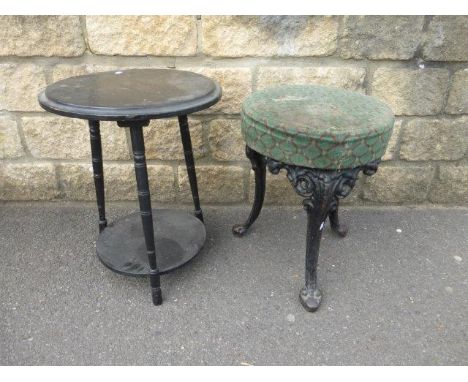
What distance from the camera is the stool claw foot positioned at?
63.9 inches

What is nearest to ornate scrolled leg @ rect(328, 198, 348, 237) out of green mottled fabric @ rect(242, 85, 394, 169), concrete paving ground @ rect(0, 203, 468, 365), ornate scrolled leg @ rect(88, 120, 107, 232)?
concrete paving ground @ rect(0, 203, 468, 365)

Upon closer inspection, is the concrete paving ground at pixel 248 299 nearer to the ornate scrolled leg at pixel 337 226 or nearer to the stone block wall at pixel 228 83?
the ornate scrolled leg at pixel 337 226

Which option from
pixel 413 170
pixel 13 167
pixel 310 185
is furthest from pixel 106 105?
pixel 413 170

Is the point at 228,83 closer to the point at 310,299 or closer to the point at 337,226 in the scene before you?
the point at 337,226

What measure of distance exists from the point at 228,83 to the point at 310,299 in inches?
42.2

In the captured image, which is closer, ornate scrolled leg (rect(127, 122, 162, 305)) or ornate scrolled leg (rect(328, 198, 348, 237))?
ornate scrolled leg (rect(127, 122, 162, 305))

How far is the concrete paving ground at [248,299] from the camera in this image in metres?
1.47

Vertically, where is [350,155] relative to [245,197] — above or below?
above

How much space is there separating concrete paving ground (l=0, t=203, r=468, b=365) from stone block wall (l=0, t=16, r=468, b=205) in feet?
0.64

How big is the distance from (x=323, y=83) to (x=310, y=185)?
780mm

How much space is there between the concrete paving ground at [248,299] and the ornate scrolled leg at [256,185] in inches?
2.3

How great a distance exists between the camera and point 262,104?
4.97 feet

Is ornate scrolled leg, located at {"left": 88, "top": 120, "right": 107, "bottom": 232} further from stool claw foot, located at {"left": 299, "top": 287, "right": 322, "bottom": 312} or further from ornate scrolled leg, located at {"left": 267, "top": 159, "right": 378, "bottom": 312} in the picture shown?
stool claw foot, located at {"left": 299, "top": 287, "right": 322, "bottom": 312}

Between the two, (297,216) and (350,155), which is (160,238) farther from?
(350,155)
